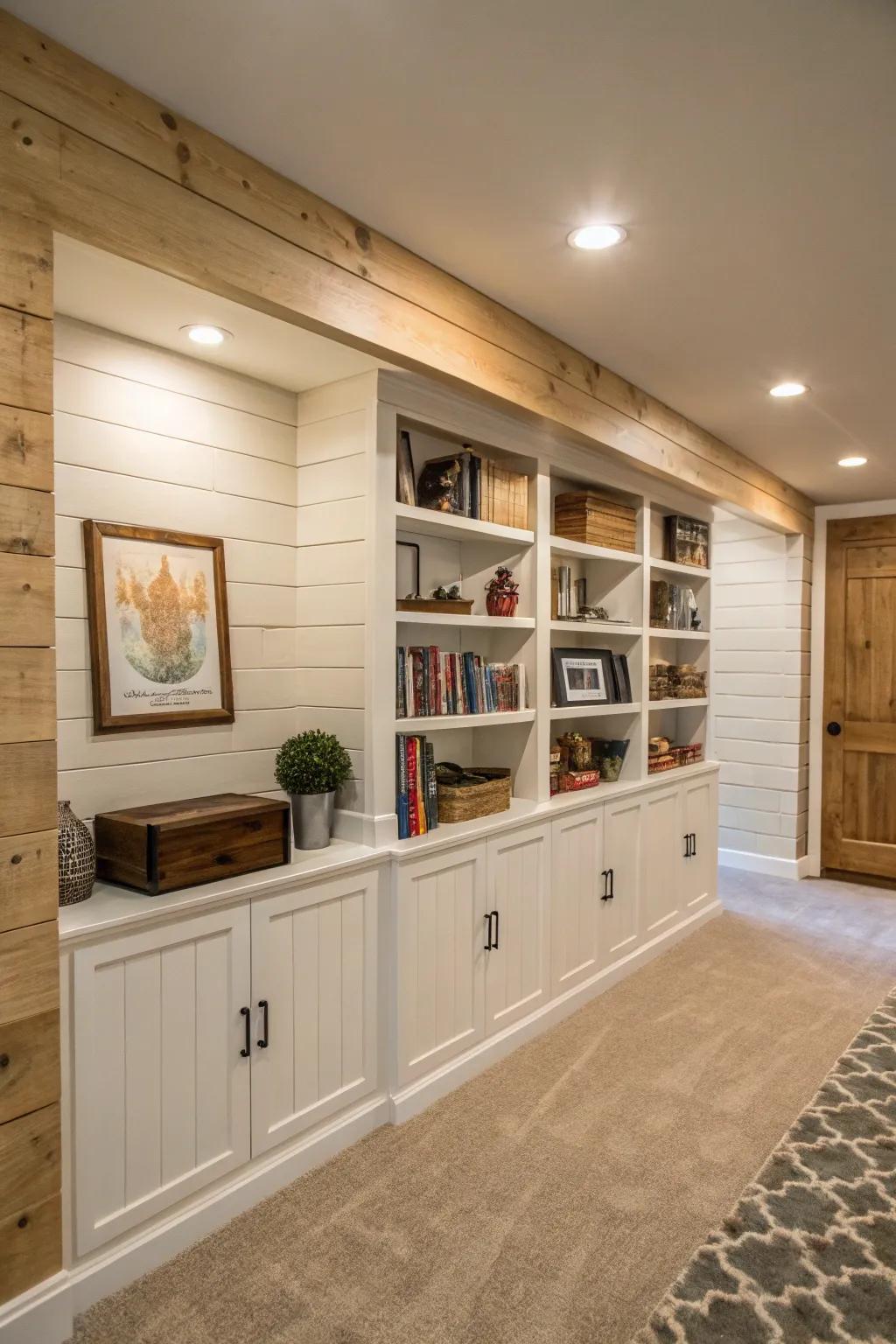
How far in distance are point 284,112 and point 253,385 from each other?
104cm

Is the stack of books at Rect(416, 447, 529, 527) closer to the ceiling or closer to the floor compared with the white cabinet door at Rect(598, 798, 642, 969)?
closer to the ceiling

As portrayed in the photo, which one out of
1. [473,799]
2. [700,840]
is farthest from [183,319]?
[700,840]

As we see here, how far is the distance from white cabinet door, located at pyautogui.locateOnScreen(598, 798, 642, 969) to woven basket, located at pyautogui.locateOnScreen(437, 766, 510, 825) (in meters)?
0.70

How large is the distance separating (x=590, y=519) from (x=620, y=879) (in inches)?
63.1

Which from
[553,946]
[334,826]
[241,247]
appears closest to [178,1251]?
[334,826]

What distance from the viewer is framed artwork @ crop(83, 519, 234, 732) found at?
2270 mm

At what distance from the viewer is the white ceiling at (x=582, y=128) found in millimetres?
1466

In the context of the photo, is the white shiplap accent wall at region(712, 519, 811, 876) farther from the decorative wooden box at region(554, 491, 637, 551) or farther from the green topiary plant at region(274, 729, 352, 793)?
the green topiary plant at region(274, 729, 352, 793)

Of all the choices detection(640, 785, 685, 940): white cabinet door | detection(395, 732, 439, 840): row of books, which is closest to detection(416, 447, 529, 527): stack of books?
detection(395, 732, 439, 840): row of books

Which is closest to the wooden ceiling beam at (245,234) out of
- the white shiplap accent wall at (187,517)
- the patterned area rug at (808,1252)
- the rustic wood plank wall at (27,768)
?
the rustic wood plank wall at (27,768)

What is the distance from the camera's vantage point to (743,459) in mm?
4535

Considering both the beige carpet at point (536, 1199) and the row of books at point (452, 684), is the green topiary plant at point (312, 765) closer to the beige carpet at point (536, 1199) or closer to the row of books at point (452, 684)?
the row of books at point (452, 684)

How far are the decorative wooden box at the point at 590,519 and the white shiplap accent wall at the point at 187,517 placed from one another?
1308 millimetres

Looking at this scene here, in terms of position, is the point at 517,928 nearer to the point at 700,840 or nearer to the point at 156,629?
the point at 156,629
